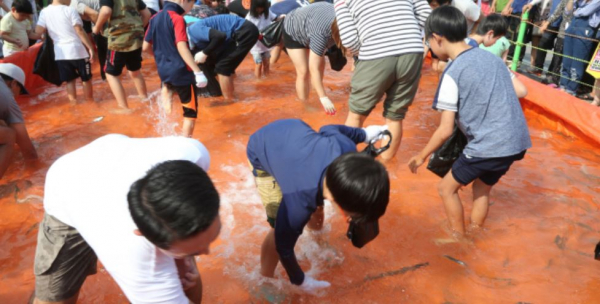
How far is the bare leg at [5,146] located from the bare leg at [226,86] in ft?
8.20

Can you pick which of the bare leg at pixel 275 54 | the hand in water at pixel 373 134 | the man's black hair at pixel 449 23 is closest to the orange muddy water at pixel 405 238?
Result: the hand in water at pixel 373 134

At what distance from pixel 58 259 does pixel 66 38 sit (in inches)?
156

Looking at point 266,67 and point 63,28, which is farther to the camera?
point 266,67

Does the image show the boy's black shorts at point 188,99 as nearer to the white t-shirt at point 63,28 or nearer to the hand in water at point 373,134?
the white t-shirt at point 63,28

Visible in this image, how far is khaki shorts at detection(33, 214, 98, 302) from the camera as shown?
1.83m

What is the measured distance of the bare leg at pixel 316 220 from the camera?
288cm

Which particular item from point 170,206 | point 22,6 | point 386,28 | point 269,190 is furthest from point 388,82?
point 22,6

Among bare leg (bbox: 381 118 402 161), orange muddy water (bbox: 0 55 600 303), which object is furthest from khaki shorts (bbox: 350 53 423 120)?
orange muddy water (bbox: 0 55 600 303)

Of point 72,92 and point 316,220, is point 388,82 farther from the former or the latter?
point 72,92

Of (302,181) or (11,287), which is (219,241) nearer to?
(11,287)

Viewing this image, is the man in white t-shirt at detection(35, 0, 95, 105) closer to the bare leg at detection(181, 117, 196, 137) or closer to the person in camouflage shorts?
the person in camouflage shorts

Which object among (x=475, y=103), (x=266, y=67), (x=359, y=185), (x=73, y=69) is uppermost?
(x=359, y=185)

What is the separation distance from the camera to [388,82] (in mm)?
3455

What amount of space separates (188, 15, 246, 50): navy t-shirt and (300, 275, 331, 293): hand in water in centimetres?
334
